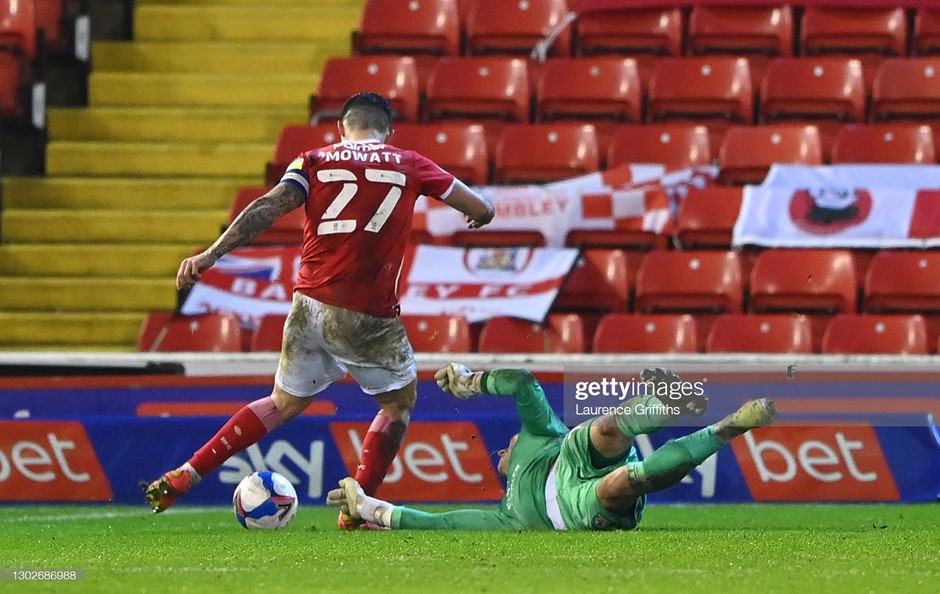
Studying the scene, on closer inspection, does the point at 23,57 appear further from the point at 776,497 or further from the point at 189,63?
the point at 776,497

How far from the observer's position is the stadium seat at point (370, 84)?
1216 centimetres

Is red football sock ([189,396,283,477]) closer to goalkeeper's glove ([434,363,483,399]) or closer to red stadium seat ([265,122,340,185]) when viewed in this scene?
goalkeeper's glove ([434,363,483,399])

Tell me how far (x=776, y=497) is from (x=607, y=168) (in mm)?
3190

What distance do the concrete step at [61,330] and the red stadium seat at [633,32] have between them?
3735 mm

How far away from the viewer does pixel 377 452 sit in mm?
7352

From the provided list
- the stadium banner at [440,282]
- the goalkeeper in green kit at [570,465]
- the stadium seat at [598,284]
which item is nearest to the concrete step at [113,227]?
the stadium banner at [440,282]

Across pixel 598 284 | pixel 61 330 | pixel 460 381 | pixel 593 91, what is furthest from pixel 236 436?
pixel 593 91

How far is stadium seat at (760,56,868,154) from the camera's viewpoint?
11.8 m

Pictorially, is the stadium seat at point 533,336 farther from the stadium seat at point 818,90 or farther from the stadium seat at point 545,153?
the stadium seat at point 818,90

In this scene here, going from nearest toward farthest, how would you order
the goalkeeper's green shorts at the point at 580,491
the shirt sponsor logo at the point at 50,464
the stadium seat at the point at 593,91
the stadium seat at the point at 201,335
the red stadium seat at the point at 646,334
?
the goalkeeper's green shorts at the point at 580,491 → the shirt sponsor logo at the point at 50,464 → the red stadium seat at the point at 646,334 → the stadium seat at the point at 201,335 → the stadium seat at the point at 593,91

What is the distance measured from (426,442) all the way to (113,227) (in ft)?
12.6

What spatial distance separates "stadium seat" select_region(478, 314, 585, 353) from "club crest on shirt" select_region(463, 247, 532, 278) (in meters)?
0.38

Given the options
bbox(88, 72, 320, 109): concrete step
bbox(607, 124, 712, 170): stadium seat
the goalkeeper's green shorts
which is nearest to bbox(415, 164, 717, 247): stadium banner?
bbox(607, 124, 712, 170): stadium seat

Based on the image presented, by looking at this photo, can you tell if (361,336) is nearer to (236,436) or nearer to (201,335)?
(236,436)
